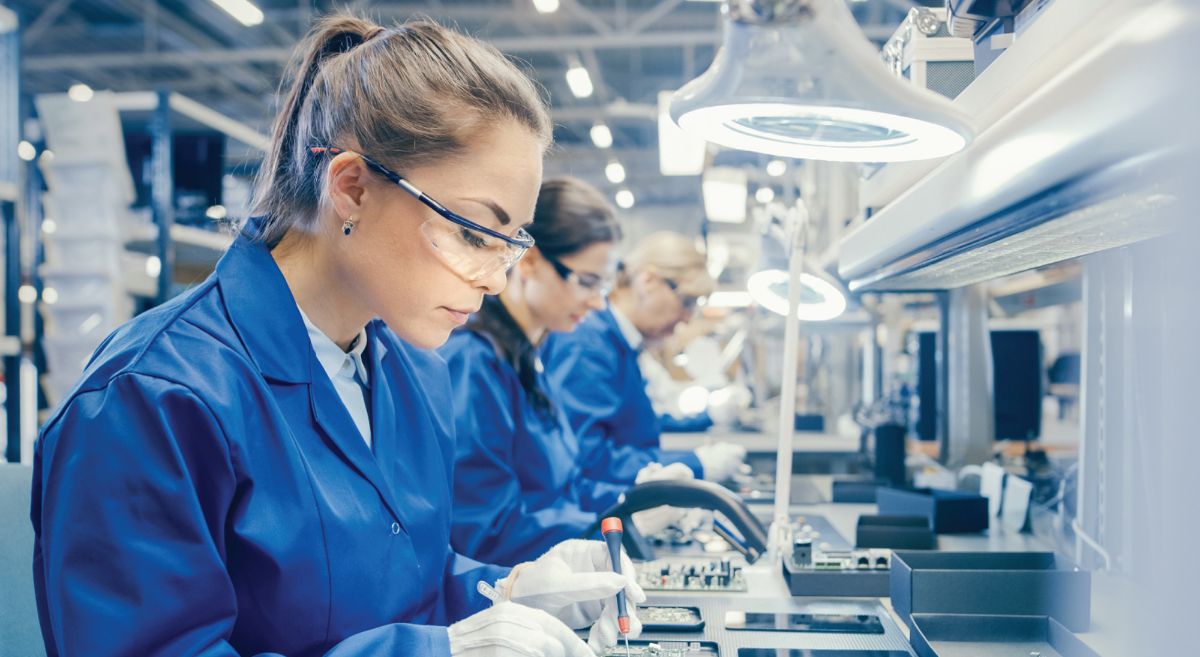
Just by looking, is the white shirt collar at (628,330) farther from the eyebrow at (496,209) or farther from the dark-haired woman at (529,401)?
the eyebrow at (496,209)

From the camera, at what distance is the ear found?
42.4 inches

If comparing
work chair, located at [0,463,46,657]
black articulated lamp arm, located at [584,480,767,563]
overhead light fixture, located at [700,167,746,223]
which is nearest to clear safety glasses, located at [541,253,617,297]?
black articulated lamp arm, located at [584,480,767,563]

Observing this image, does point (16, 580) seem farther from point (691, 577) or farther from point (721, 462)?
point (721, 462)

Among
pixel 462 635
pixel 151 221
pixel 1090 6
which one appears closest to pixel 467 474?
pixel 462 635

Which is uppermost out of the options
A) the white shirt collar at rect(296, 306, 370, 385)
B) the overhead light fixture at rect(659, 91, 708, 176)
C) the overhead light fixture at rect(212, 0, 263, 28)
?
the overhead light fixture at rect(212, 0, 263, 28)

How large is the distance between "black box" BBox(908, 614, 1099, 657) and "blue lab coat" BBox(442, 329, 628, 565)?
2.69 ft

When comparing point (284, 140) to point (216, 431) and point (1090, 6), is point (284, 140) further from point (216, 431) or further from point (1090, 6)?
point (1090, 6)

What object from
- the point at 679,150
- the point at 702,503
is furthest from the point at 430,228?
the point at 679,150

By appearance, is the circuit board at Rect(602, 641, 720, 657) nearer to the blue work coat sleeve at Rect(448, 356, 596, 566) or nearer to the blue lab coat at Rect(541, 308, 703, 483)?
the blue work coat sleeve at Rect(448, 356, 596, 566)

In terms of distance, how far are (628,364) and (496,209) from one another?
2127 mm

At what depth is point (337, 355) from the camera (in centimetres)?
122

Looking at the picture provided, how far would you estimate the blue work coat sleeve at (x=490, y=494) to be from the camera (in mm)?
1805

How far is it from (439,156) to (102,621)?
25.4 inches

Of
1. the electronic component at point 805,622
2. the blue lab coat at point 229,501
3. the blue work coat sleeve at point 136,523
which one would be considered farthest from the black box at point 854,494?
the blue work coat sleeve at point 136,523
